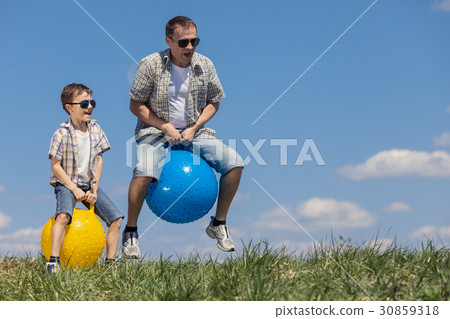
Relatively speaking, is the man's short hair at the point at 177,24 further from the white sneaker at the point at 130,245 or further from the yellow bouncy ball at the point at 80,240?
the white sneaker at the point at 130,245

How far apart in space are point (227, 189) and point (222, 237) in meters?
0.59

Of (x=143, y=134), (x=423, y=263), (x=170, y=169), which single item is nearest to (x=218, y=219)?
(x=170, y=169)

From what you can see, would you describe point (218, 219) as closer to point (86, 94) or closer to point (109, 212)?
point (109, 212)

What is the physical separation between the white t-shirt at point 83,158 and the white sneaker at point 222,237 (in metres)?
1.71

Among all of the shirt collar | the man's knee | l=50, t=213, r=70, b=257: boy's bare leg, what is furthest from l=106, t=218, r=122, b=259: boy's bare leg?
the shirt collar

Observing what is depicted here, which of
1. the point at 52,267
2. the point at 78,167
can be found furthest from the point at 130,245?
the point at 78,167

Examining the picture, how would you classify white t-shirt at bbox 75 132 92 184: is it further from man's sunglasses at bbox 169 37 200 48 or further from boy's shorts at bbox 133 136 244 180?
man's sunglasses at bbox 169 37 200 48

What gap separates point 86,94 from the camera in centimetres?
556

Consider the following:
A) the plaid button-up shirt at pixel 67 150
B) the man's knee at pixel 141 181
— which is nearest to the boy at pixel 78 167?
the plaid button-up shirt at pixel 67 150

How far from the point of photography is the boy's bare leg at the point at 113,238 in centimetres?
560

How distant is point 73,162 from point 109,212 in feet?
2.17

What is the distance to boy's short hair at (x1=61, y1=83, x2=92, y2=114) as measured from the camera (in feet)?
18.1

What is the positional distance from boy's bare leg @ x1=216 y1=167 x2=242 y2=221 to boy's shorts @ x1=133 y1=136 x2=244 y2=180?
0.07m

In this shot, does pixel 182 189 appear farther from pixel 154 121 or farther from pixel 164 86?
pixel 164 86
